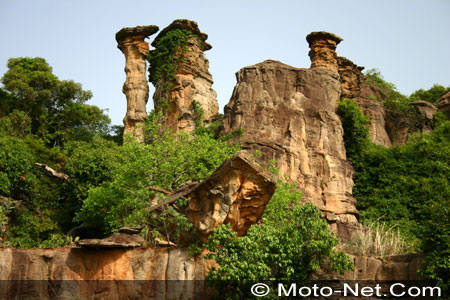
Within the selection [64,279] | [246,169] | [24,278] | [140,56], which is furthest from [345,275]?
[140,56]

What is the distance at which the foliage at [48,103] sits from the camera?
123ft

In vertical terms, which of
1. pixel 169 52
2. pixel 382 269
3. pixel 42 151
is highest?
pixel 169 52

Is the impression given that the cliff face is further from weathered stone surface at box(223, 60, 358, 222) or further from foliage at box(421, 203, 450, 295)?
foliage at box(421, 203, 450, 295)

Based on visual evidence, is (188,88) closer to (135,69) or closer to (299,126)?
(135,69)

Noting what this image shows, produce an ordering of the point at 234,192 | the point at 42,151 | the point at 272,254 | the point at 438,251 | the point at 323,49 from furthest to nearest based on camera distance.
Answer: the point at 323,49, the point at 42,151, the point at 234,192, the point at 438,251, the point at 272,254

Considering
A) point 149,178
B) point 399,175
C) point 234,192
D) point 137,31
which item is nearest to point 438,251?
point 234,192

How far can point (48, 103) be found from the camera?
39.2 m

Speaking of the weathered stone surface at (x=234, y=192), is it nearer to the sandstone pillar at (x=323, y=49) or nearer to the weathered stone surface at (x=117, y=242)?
the weathered stone surface at (x=117, y=242)

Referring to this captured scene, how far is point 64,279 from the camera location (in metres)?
15.7

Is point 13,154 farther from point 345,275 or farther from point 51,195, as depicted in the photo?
point 345,275

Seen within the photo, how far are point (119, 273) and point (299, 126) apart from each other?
16.1 meters

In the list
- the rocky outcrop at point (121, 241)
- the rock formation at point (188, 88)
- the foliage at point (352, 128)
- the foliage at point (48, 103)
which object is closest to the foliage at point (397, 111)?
the foliage at point (352, 128)

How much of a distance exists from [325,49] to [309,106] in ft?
16.7

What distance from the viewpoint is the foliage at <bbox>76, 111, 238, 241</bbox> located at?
682 inches
